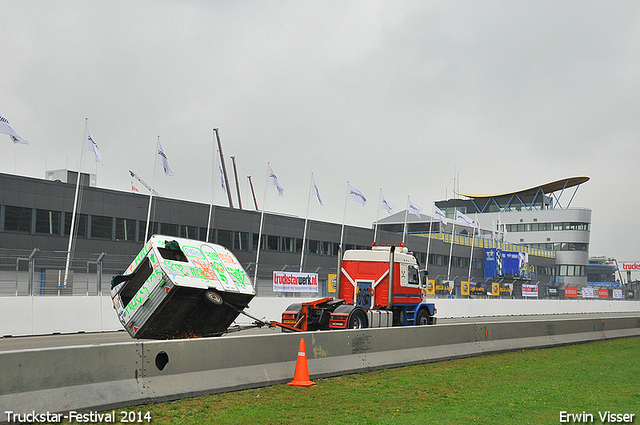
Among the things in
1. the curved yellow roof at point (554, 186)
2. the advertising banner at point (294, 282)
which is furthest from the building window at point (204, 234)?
the curved yellow roof at point (554, 186)

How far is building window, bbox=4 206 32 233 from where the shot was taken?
103ft

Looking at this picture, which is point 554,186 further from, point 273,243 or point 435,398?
point 435,398

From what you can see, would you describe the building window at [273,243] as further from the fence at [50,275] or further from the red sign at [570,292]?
the red sign at [570,292]

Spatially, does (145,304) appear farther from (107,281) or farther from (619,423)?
(107,281)

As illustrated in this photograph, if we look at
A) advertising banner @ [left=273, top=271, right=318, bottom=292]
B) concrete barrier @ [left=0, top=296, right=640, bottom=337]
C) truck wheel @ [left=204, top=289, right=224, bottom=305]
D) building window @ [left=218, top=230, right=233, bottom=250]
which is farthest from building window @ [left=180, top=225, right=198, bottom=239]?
truck wheel @ [left=204, top=289, right=224, bottom=305]

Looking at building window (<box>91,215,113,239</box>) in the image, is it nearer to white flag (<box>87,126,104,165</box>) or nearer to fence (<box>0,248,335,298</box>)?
white flag (<box>87,126,104,165</box>)

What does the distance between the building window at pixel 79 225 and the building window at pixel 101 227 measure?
18.0 inches

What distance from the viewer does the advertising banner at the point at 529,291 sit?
5419 centimetres

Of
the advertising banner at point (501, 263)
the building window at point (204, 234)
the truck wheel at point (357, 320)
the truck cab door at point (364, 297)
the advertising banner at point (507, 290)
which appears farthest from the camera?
the advertising banner at point (501, 263)

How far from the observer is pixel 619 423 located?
7254 mm

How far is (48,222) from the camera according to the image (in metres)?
33.2

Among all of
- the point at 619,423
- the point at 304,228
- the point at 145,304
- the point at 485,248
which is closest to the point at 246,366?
the point at 145,304

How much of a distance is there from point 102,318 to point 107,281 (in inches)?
58.4

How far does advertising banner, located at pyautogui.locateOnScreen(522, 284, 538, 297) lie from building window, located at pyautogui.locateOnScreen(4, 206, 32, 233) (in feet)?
132
